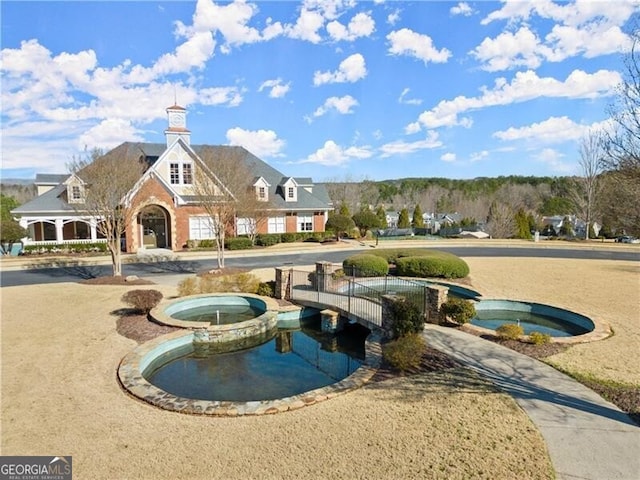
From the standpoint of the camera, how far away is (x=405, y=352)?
8.88 m

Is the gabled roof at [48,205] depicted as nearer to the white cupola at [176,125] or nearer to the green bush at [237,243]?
the white cupola at [176,125]

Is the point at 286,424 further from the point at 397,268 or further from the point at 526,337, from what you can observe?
the point at 397,268

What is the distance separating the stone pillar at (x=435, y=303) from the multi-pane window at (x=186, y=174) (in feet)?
89.1

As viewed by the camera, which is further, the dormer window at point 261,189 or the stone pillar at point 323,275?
the dormer window at point 261,189

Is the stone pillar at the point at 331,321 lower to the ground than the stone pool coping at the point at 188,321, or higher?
lower

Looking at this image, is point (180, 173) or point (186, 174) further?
point (186, 174)

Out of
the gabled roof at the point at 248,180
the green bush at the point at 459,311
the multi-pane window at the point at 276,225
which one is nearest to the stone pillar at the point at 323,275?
the green bush at the point at 459,311

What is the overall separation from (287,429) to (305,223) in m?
34.0

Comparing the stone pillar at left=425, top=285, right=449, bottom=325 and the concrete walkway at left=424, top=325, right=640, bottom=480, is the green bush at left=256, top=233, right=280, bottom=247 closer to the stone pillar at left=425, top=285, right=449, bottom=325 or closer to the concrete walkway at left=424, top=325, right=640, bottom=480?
the stone pillar at left=425, top=285, right=449, bottom=325

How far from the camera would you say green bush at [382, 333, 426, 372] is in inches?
344

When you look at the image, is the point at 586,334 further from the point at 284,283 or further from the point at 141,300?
the point at 141,300

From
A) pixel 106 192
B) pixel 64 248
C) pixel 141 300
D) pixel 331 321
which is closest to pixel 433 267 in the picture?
pixel 331 321

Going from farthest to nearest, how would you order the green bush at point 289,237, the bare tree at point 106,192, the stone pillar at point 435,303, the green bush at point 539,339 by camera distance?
the green bush at point 289,237 < the bare tree at point 106,192 < the stone pillar at point 435,303 < the green bush at point 539,339

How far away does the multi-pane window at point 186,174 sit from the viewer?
34031mm
